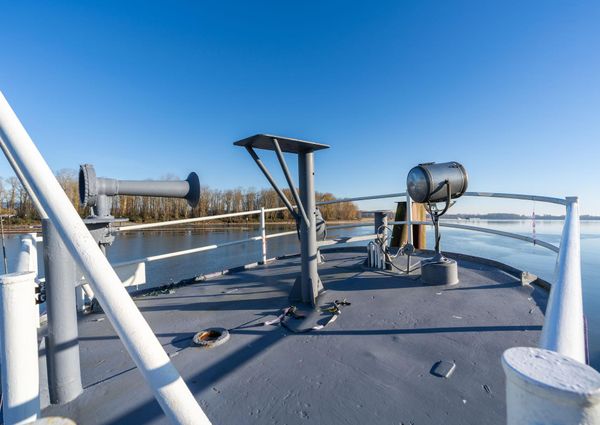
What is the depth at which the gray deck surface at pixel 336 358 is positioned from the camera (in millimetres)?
1379

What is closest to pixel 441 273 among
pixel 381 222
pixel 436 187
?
pixel 436 187

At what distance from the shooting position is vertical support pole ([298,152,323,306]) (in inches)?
110

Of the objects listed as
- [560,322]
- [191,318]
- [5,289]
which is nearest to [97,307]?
[191,318]

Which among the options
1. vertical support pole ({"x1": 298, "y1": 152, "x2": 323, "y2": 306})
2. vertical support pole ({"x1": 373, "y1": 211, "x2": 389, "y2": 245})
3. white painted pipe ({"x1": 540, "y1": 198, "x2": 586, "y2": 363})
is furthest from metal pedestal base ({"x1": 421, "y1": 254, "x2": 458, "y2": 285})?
white painted pipe ({"x1": 540, "y1": 198, "x2": 586, "y2": 363})

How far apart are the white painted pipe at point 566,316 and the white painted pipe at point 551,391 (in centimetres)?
20

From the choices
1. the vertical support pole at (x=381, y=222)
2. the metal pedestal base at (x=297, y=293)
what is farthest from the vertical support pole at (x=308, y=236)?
the vertical support pole at (x=381, y=222)

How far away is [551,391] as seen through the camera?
438 mm

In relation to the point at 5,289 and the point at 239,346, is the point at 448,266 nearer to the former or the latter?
the point at 239,346

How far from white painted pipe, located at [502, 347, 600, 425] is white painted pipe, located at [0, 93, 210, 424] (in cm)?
65

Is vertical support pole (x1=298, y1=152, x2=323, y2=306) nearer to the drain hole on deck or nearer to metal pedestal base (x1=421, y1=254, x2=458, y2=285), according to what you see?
the drain hole on deck

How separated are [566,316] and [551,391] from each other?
0.45 metres

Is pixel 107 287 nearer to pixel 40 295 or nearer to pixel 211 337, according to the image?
pixel 40 295

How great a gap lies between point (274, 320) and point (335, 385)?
908 mm

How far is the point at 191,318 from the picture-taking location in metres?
2.52
